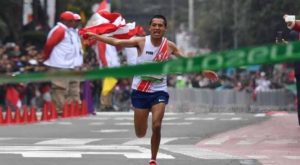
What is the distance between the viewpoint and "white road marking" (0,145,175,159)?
15.0m

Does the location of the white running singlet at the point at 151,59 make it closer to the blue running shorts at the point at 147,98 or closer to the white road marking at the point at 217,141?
the blue running shorts at the point at 147,98

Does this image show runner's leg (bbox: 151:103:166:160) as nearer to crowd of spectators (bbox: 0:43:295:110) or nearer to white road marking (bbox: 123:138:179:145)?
white road marking (bbox: 123:138:179:145)

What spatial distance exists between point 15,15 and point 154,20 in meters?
26.7

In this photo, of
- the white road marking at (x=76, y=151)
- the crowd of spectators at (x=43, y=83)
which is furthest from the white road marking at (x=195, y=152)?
the crowd of spectators at (x=43, y=83)

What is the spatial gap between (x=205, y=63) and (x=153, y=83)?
15.6 feet

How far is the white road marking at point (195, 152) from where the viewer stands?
589 inches

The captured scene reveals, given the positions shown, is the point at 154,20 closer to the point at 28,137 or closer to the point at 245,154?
the point at 245,154

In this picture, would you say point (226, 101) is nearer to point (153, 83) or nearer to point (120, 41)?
point (153, 83)

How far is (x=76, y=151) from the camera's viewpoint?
51.8 ft

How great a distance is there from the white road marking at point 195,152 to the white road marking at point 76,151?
37cm

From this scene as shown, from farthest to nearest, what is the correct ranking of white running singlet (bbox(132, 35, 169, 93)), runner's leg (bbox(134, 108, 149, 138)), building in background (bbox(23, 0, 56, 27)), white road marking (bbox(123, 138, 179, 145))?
building in background (bbox(23, 0, 56, 27)) < white road marking (bbox(123, 138, 179, 145)) < runner's leg (bbox(134, 108, 149, 138)) < white running singlet (bbox(132, 35, 169, 93))

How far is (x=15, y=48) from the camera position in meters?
32.1

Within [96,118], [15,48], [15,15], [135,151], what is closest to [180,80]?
[15,15]

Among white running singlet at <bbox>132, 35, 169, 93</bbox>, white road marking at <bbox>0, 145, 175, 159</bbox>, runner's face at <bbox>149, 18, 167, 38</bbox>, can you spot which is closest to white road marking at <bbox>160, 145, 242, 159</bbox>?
white road marking at <bbox>0, 145, 175, 159</bbox>
